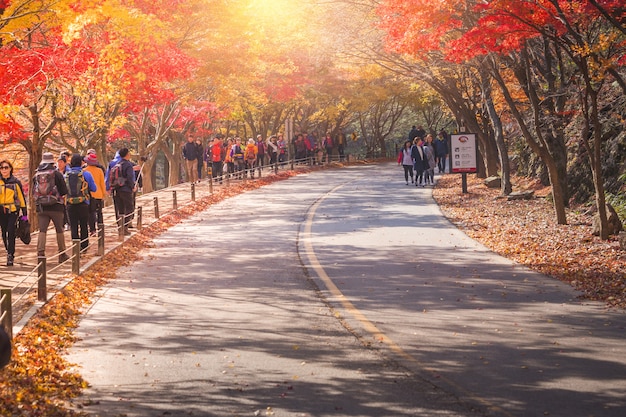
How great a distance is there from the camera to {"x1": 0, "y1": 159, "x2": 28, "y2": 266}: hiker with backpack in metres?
16.2

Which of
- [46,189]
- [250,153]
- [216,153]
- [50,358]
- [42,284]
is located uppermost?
[216,153]

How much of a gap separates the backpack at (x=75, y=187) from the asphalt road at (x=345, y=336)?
173 centimetres

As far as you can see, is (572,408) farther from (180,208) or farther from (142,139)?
(142,139)

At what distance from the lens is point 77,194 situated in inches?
697

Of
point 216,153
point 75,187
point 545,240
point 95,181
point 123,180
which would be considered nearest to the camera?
point 75,187

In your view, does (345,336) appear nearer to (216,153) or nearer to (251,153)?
(216,153)

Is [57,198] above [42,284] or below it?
above

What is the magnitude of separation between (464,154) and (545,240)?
1348 centimetres

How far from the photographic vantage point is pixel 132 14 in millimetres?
18750

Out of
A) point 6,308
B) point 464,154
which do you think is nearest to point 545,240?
point 6,308

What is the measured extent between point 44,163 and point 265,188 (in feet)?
68.1

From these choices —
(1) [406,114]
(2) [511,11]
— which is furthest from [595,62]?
(1) [406,114]

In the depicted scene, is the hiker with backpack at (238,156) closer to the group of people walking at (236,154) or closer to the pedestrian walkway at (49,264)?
the group of people walking at (236,154)

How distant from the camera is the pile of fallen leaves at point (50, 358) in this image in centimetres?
794
